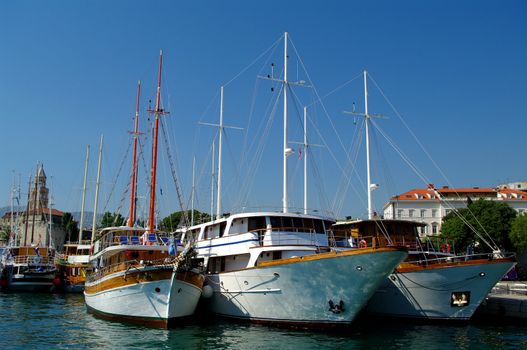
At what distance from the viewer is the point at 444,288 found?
2391 cm

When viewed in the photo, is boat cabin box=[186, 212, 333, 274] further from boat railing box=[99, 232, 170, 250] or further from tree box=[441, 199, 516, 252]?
tree box=[441, 199, 516, 252]

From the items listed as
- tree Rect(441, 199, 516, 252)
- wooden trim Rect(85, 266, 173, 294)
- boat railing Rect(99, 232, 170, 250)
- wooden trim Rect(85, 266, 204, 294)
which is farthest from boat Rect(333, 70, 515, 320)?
tree Rect(441, 199, 516, 252)

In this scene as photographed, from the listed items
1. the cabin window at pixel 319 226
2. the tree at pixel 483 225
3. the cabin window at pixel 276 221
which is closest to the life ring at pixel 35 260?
the cabin window at pixel 276 221

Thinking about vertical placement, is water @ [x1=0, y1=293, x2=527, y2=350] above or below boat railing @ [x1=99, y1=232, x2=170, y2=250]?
below

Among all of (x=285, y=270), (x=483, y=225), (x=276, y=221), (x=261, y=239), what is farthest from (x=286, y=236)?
(x=483, y=225)

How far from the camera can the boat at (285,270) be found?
20438mm

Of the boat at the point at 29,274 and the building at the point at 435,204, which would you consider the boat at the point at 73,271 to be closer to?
the boat at the point at 29,274

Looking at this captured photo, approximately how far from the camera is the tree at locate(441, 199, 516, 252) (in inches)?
2386

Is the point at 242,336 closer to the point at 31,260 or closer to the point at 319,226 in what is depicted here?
the point at 319,226

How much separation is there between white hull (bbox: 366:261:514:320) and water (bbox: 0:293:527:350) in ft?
2.73

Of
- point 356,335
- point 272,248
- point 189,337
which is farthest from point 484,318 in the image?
point 189,337

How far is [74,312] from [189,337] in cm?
1259

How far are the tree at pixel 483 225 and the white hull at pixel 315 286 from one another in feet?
142

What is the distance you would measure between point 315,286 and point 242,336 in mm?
3632
